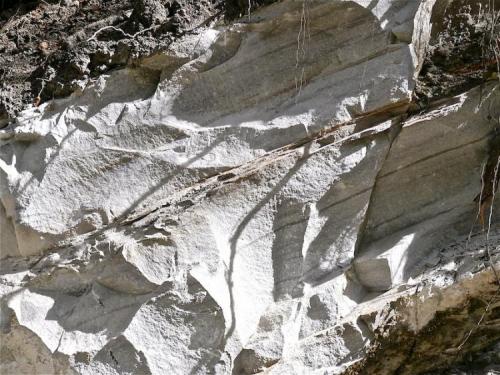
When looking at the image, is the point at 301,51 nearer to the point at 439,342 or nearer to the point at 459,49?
the point at 459,49

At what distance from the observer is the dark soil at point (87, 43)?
229cm

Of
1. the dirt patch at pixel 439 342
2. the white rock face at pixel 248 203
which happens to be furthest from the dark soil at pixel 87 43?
the dirt patch at pixel 439 342

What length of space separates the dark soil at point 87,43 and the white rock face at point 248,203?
0.04 metres

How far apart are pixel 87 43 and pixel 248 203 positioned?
654 millimetres

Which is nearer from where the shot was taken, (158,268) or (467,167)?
(158,268)

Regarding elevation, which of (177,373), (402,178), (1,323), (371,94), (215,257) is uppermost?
(371,94)

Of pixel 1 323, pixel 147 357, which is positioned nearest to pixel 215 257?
pixel 147 357

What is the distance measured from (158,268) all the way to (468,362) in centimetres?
91

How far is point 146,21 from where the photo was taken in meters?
2.31

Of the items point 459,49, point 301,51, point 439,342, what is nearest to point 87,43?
point 301,51

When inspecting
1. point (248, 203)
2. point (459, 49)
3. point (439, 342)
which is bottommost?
point (439, 342)

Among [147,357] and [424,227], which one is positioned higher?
[424,227]

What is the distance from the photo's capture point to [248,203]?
7.34 ft

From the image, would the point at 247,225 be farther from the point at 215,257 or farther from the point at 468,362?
the point at 468,362
